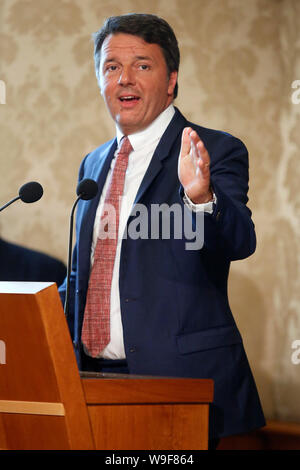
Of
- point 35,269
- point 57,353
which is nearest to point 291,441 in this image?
point 35,269

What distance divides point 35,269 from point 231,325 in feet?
5.44

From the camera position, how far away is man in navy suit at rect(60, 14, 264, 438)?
1.59 meters

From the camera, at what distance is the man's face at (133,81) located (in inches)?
77.5

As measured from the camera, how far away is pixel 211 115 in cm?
324

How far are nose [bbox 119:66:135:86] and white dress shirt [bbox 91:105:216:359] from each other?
0.48ft

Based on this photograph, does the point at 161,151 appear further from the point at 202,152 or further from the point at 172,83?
the point at 202,152

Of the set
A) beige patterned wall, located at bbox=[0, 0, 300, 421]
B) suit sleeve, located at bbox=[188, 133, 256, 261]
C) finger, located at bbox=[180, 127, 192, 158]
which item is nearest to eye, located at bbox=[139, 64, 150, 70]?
suit sleeve, located at bbox=[188, 133, 256, 261]

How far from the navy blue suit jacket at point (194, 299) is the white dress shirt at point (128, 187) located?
0.06m

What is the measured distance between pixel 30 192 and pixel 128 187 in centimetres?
36
